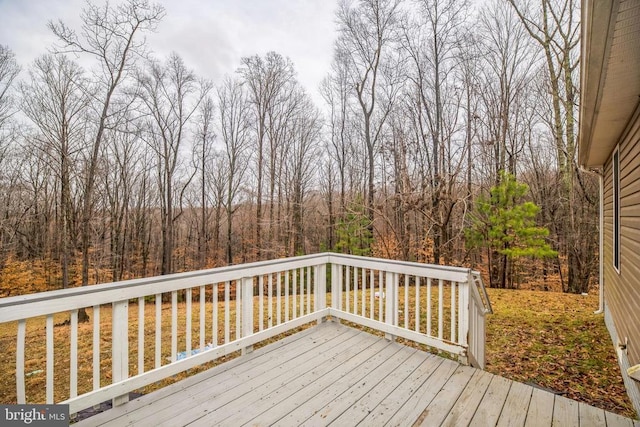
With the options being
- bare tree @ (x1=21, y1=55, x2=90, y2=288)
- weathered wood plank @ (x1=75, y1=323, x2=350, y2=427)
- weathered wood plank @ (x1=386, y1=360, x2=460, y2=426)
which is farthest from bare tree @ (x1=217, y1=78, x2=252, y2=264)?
weathered wood plank @ (x1=386, y1=360, x2=460, y2=426)

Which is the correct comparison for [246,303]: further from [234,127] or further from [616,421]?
[234,127]

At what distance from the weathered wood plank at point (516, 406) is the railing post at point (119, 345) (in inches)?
110

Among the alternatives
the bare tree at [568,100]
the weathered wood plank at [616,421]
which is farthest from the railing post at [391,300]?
the bare tree at [568,100]

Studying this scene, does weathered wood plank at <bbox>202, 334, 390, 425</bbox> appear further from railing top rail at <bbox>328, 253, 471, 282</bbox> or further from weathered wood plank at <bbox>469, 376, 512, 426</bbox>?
weathered wood plank at <bbox>469, 376, 512, 426</bbox>

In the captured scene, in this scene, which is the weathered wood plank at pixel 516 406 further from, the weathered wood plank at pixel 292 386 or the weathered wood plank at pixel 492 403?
the weathered wood plank at pixel 292 386

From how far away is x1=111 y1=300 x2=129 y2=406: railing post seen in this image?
211 cm

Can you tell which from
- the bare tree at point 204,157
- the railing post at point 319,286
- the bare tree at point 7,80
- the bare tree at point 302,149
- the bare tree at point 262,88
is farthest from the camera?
the bare tree at point 204,157

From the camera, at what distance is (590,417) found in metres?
2.11

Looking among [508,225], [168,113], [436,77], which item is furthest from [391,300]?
[168,113]

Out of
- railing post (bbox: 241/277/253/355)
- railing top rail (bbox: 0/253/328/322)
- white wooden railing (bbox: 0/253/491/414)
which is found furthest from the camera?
railing post (bbox: 241/277/253/355)

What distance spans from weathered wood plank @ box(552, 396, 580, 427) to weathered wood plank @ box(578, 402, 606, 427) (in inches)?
1.1

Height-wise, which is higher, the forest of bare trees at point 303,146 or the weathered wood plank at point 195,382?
the forest of bare trees at point 303,146

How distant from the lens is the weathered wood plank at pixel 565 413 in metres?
2.04

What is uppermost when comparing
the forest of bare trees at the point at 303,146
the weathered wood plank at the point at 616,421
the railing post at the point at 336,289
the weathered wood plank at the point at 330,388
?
the forest of bare trees at the point at 303,146
